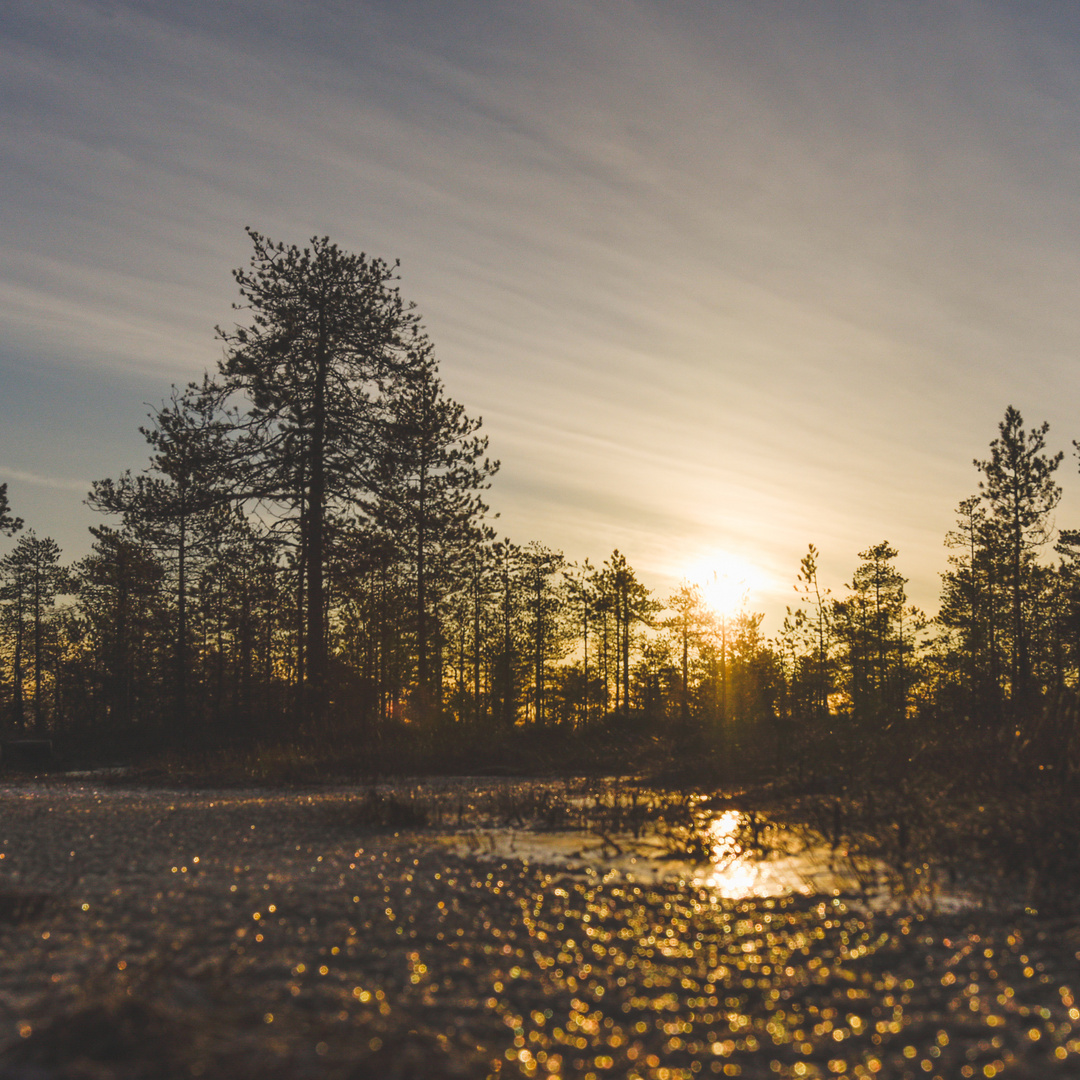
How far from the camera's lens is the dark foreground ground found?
233cm

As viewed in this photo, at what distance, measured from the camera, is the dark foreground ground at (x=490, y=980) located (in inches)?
91.7

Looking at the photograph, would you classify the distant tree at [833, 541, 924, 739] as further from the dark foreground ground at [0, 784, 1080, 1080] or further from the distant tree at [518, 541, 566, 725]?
the dark foreground ground at [0, 784, 1080, 1080]

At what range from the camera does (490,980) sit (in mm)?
3033

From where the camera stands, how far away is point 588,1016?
2691 mm

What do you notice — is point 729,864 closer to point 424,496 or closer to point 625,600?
point 424,496

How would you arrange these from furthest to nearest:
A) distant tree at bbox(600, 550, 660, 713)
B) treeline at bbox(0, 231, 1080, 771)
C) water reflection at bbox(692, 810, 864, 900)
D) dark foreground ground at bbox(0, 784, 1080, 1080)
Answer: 1. distant tree at bbox(600, 550, 660, 713)
2. treeline at bbox(0, 231, 1080, 771)
3. water reflection at bbox(692, 810, 864, 900)
4. dark foreground ground at bbox(0, 784, 1080, 1080)

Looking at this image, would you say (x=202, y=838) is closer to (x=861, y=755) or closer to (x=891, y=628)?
(x=861, y=755)

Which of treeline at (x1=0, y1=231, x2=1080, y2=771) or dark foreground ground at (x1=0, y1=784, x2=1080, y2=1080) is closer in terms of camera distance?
dark foreground ground at (x1=0, y1=784, x2=1080, y2=1080)

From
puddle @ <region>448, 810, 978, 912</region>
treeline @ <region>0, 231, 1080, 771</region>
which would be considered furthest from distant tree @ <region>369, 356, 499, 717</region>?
puddle @ <region>448, 810, 978, 912</region>

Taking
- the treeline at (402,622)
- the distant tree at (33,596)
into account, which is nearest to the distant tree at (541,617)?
the treeline at (402,622)

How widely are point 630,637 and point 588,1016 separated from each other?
58331mm

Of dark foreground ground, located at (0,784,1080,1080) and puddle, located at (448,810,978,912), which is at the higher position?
dark foreground ground, located at (0,784,1080,1080)

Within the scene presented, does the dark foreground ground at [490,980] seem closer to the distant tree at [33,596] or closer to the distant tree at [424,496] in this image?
the distant tree at [424,496]

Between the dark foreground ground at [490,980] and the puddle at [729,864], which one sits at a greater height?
the dark foreground ground at [490,980]
